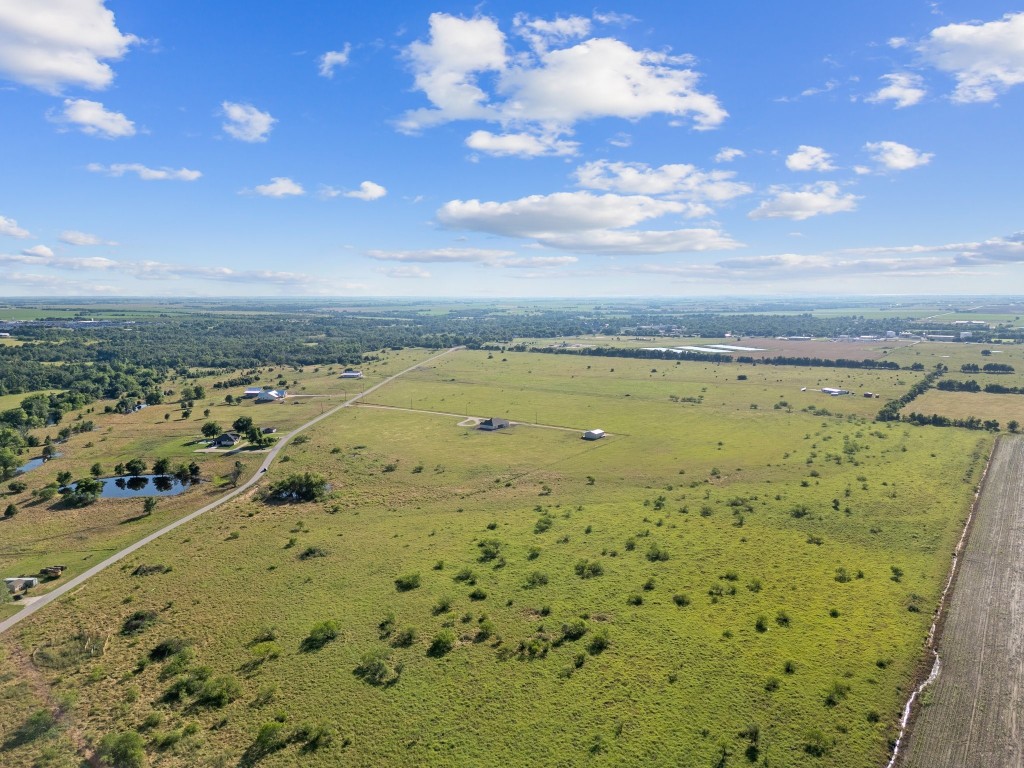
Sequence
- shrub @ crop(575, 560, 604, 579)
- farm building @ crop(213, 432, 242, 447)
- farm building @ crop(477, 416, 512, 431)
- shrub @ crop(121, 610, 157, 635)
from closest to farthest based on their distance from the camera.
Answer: shrub @ crop(121, 610, 157, 635)
shrub @ crop(575, 560, 604, 579)
farm building @ crop(213, 432, 242, 447)
farm building @ crop(477, 416, 512, 431)

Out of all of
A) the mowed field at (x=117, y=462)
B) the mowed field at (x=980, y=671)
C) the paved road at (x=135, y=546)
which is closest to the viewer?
the mowed field at (x=980, y=671)

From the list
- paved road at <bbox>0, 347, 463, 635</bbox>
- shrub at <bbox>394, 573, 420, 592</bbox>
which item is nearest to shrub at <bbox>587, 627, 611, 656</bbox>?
shrub at <bbox>394, 573, 420, 592</bbox>

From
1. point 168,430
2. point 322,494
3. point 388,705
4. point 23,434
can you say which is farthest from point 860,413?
point 23,434

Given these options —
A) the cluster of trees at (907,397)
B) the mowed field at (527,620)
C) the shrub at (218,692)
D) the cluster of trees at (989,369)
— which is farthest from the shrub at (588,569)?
the cluster of trees at (989,369)

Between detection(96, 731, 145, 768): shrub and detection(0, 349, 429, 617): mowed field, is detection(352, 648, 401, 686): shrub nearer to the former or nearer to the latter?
detection(96, 731, 145, 768): shrub

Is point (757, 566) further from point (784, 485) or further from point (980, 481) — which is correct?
point (980, 481)

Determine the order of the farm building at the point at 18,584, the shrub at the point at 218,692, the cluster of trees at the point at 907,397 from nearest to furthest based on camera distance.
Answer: the shrub at the point at 218,692 → the farm building at the point at 18,584 → the cluster of trees at the point at 907,397

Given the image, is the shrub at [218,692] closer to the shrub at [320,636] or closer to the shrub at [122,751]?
the shrub at [122,751]
